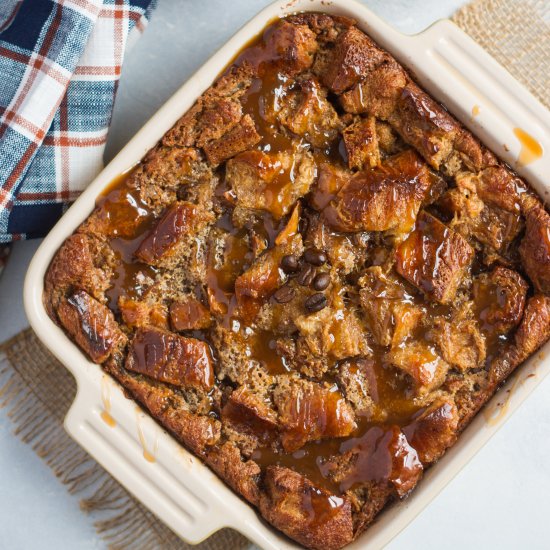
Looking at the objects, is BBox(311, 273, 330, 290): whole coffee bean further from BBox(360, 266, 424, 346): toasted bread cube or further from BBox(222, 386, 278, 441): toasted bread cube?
BBox(222, 386, 278, 441): toasted bread cube

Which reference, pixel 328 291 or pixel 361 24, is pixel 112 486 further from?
pixel 361 24

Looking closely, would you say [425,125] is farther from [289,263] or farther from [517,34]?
[517,34]

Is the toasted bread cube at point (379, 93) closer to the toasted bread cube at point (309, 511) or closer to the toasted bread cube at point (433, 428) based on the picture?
the toasted bread cube at point (433, 428)

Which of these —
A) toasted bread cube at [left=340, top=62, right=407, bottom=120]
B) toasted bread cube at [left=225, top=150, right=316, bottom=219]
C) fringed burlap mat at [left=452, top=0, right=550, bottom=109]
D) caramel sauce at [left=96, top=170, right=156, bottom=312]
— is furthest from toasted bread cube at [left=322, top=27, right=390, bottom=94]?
caramel sauce at [left=96, top=170, right=156, bottom=312]

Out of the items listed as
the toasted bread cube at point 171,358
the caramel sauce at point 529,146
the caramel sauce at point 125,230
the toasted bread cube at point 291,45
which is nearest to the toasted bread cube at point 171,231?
the caramel sauce at point 125,230

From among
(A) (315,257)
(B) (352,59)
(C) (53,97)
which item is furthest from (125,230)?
(B) (352,59)

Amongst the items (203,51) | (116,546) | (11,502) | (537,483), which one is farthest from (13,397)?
(537,483)
